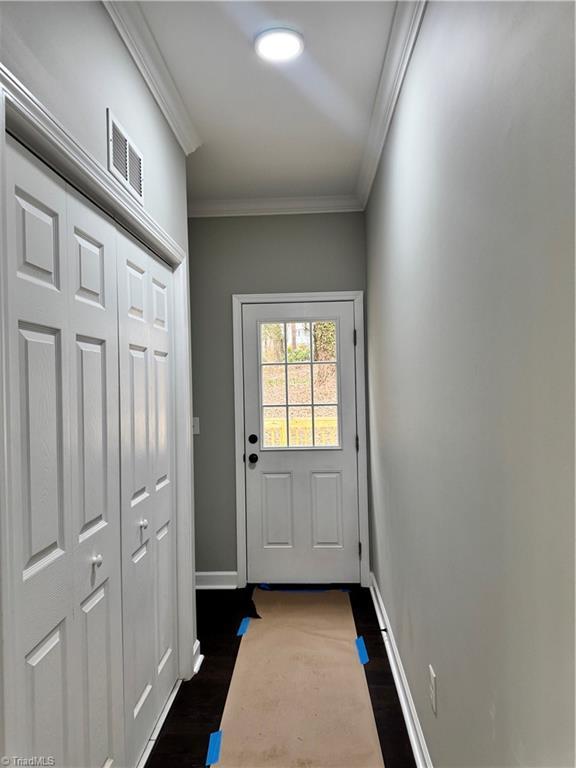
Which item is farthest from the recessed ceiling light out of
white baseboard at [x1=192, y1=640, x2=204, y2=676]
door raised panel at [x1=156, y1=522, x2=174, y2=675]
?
Answer: white baseboard at [x1=192, y1=640, x2=204, y2=676]

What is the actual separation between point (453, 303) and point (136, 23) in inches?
57.3

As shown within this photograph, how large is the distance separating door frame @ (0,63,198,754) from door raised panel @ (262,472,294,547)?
3.49 feet

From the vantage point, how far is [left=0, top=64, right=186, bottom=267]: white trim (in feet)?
3.67

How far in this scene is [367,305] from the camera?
360cm

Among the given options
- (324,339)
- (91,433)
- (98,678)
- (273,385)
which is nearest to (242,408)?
(273,385)

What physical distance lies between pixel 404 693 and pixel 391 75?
2576 millimetres

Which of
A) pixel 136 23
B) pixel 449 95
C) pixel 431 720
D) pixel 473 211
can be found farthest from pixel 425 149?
pixel 431 720

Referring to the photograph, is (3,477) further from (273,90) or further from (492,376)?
(273,90)

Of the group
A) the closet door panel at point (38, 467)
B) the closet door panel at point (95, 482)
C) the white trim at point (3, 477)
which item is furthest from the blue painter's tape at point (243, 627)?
the white trim at point (3, 477)

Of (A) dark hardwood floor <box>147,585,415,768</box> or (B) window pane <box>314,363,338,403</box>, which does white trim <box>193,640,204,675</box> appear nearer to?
(A) dark hardwood floor <box>147,585,415,768</box>

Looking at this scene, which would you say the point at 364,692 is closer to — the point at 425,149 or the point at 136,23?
the point at 425,149

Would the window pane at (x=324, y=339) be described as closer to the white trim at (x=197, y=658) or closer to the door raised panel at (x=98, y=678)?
the white trim at (x=197, y=658)

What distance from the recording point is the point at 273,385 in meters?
3.69

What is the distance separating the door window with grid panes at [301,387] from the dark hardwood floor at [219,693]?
111 centimetres
